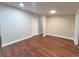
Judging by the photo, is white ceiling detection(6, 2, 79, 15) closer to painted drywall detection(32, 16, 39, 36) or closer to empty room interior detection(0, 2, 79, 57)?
empty room interior detection(0, 2, 79, 57)

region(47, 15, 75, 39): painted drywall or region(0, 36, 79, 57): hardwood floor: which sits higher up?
region(47, 15, 75, 39): painted drywall

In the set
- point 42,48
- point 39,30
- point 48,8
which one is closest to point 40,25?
point 39,30

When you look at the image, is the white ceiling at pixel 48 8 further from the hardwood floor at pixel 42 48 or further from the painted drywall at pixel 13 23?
the hardwood floor at pixel 42 48

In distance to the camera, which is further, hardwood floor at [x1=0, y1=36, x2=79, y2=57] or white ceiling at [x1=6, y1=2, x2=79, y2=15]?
hardwood floor at [x1=0, y1=36, x2=79, y2=57]

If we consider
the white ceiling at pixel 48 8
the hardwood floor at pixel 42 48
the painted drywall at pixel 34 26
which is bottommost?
the hardwood floor at pixel 42 48

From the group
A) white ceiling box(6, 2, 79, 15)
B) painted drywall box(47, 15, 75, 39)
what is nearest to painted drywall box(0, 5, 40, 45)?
white ceiling box(6, 2, 79, 15)

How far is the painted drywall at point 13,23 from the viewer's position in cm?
127

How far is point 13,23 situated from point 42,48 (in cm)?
71

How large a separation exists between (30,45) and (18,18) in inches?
21.6

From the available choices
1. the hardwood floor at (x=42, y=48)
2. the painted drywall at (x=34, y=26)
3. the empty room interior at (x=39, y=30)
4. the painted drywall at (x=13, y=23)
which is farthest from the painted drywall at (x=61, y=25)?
the painted drywall at (x=13, y=23)

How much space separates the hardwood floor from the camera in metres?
1.34

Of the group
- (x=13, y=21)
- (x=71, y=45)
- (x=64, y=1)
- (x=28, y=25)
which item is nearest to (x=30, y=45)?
(x=28, y=25)

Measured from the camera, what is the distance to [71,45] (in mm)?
1459

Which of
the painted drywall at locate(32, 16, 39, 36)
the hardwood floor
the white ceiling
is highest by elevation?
the white ceiling
